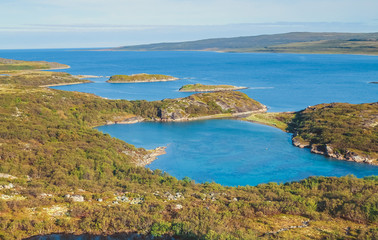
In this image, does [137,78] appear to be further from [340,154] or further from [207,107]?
[340,154]

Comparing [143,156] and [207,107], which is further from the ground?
[207,107]

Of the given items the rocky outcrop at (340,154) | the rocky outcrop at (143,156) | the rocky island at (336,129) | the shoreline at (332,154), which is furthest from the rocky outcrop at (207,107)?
the rocky outcrop at (340,154)

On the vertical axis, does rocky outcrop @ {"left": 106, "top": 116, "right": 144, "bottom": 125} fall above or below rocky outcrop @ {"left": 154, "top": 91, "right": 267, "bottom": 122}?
below

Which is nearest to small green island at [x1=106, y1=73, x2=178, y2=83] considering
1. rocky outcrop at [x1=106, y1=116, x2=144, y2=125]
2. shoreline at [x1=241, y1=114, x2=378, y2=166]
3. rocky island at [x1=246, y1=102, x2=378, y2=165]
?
rocky outcrop at [x1=106, y1=116, x2=144, y2=125]

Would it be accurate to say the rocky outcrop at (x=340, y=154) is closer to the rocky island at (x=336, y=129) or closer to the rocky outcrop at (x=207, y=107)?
the rocky island at (x=336, y=129)

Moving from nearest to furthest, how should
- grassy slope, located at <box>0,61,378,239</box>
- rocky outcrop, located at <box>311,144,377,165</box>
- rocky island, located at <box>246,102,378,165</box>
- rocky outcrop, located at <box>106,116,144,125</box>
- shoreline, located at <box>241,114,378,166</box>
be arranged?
1. grassy slope, located at <box>0,61,378,239</box>
2. rocky outcrop, located at <box>311,144,377,165</box>
3. shoreline, located at <box>241,114,378,166</box>
4. rocky island, located at <box>246,102,378,165</box>
5. rocky outcrop, located at <box>106,116,144,125</box>

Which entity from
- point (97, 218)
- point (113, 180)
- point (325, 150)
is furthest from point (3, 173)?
point (325, 150)

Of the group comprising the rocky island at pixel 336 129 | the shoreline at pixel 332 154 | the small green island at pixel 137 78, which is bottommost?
the shoreline at pixel 332 154

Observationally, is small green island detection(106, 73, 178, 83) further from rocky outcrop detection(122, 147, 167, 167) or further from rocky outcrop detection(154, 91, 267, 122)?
rocky outcrop detection(122, 147, 167, 167)

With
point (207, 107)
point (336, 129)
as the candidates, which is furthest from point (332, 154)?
point (207, 107)
